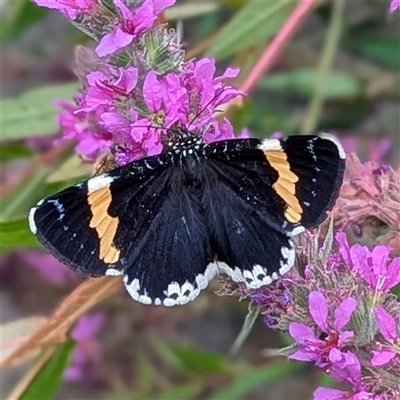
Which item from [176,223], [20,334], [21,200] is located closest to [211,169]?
[176,223]

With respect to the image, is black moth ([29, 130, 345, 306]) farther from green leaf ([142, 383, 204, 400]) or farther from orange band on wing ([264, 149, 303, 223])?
green leaf ([142, 383, 204, 400])

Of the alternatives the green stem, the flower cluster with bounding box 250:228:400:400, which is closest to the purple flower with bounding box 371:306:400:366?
the flower cluster with bounding box 250:228:400:400

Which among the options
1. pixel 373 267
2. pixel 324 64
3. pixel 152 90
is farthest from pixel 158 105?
pixel 324 64

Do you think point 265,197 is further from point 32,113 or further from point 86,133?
point 32,113

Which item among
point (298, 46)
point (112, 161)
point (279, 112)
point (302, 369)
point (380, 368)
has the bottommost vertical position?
point (302, 369)

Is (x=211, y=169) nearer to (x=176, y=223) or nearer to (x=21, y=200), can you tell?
(x=176, y=223)

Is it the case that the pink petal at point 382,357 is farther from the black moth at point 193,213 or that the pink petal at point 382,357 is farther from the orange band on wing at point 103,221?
the orange band on wing at point 103,221
